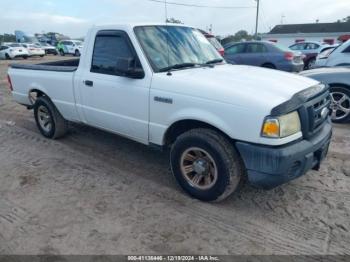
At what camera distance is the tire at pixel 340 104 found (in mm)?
6020

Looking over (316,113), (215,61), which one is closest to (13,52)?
(215,61)

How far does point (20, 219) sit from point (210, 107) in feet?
7.56

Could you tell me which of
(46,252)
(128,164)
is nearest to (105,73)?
(128,164)

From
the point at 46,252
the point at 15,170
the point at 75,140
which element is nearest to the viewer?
the point at 46,252

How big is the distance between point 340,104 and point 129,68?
177 inches

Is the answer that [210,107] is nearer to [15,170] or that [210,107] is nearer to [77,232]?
[77,232]

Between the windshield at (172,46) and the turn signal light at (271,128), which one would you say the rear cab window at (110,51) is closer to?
the windshield at (172,46)

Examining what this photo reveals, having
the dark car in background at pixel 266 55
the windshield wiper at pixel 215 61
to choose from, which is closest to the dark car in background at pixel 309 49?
the dark car in background at pixel 266 55

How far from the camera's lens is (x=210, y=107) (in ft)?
10.3

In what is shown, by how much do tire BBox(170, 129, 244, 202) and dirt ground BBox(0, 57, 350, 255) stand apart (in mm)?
183

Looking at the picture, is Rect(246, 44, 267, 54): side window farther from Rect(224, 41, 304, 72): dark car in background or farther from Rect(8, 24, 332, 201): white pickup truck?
Rect(8, 24, 332, 201): white pickup truck

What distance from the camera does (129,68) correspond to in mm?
3619

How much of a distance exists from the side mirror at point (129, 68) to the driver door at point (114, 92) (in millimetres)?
56

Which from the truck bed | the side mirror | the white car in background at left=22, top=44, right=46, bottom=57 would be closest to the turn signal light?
the side mirror
